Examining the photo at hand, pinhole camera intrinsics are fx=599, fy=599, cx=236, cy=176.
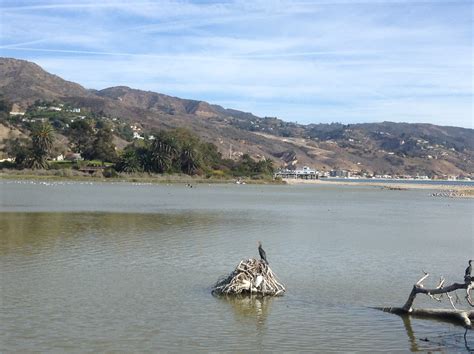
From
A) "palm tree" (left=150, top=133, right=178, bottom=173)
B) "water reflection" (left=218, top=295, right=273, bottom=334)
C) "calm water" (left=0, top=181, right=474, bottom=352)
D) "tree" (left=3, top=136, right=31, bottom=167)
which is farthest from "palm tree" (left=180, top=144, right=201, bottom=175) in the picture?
"water reflection" (left=218, top=295, right=273, bottom=334)

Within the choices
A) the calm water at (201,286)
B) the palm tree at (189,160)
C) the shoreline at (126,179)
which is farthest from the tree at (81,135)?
the calm water at (201,286)

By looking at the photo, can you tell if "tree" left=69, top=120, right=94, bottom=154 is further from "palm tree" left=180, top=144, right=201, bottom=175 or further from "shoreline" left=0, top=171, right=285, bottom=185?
"palm tree" left=180, top=144, right=201, bottom=175

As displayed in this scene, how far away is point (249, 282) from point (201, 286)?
2.02m

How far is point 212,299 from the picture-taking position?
1614 centimetres

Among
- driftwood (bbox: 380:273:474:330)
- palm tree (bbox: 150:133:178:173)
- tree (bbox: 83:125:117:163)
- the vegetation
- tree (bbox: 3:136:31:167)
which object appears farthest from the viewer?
tree (bbox: 83:125:117:163)

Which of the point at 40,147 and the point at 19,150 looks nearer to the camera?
the point at 40,147

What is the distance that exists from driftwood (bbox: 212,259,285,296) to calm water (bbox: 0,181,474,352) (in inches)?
17.6

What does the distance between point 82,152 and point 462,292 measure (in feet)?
410

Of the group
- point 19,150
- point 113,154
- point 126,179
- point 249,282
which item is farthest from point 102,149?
point 249,282

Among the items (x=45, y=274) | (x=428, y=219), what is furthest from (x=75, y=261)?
(x=428, y=219)

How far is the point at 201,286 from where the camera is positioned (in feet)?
58.5

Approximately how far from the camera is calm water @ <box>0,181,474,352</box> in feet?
41.7

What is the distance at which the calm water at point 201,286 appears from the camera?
41.7 feet

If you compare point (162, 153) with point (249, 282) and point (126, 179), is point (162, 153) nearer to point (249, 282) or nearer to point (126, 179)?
point (126, 179)
